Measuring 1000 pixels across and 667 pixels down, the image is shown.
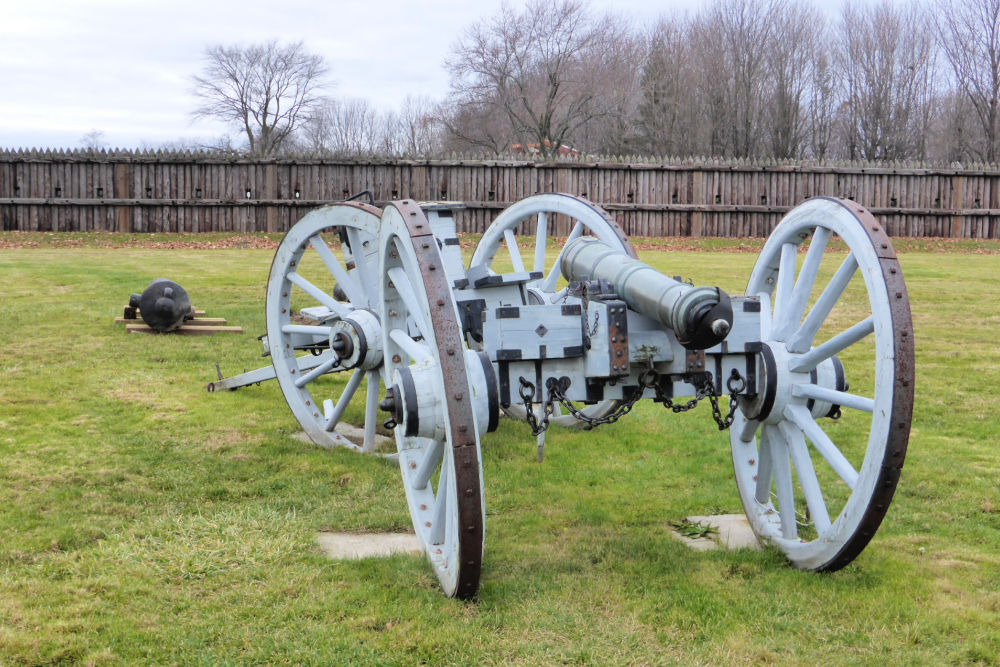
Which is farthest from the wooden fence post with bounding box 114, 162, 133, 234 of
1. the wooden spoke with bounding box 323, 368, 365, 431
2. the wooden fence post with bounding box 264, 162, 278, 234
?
the wooden spoke with bounding box 323, 368, 365, 431

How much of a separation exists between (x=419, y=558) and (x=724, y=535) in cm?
141

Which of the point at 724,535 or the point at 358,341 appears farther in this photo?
the point at 358,341

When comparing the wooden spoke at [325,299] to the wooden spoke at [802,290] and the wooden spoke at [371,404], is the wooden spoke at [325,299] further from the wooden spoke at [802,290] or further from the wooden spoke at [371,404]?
the wooden spoke at [802,290]

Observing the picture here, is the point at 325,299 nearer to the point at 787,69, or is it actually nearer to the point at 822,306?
the point at 822,306

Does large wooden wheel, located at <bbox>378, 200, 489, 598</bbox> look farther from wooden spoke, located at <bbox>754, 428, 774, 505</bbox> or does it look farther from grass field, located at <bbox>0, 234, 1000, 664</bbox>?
wooden spoke, located at <bbox>754, 428, 774, 505</bbox>

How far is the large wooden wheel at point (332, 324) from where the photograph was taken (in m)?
5.36

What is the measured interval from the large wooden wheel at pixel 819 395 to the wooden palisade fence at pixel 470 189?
1770 centimetres

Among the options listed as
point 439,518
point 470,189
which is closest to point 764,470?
point 439,518

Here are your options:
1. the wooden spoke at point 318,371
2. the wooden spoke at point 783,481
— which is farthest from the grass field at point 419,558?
the wooden spoke at point 318,371

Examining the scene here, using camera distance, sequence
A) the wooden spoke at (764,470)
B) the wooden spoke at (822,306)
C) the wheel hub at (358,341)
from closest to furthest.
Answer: the wooden spoke at (822,306) < the wooden spoke at (764,470) < the wheel hub at (358,341)

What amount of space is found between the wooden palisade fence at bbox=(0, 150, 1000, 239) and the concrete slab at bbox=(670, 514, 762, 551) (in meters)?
17.4

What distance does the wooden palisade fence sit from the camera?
2136 cm

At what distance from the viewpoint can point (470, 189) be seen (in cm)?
2212

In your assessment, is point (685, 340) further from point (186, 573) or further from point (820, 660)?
point (186, 573)
